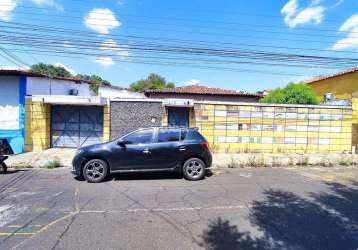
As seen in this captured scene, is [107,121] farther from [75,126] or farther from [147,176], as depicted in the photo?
[147,176]

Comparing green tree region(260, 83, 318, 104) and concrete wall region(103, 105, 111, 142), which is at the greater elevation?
green tree region(260, 83, 318, 104)

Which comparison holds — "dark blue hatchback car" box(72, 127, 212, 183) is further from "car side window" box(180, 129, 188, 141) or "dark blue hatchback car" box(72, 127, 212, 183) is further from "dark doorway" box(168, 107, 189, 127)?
"dark doorway" box(168, 107, 189, 127)

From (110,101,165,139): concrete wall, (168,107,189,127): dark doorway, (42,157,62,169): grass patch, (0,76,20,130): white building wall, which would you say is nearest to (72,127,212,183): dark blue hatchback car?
(42,157,62,169): grass patch

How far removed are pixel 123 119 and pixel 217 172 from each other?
6119mm

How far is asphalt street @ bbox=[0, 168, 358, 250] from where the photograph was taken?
446cm

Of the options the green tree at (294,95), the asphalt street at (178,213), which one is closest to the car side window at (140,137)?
the asphalt street at (178,213)

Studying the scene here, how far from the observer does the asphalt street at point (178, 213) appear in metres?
4.46

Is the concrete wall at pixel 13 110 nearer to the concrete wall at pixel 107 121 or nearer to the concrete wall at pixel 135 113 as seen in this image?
the concrete wall at pixel 107 121

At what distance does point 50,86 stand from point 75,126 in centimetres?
354

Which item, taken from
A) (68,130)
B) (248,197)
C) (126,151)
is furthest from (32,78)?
(248,197)

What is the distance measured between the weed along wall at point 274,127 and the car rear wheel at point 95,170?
677 cm

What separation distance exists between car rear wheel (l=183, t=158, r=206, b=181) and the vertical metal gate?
7.26 meters

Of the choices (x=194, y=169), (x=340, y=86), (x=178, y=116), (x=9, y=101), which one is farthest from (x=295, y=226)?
(x=340, y=86)

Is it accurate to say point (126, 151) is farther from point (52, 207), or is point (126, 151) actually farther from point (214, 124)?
point (214, 124)
